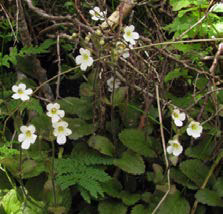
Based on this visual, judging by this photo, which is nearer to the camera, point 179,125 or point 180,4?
point 179,125

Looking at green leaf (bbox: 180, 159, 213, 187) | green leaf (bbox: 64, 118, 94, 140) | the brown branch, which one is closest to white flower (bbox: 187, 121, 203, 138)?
green leaf (bbox: 180, 159, 213, 187)

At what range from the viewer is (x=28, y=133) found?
173 cm

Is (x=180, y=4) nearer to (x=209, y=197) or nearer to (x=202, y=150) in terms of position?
(x=202, y=150)

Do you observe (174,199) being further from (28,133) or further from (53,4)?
(53,4)

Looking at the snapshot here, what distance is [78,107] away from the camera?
88.0 inches

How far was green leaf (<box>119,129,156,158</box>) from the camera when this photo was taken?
203 centimetres

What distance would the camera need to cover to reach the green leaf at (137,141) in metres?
2.03

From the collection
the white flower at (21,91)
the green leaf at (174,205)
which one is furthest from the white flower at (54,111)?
the green leaf at (174,205)

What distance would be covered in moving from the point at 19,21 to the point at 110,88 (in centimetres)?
71

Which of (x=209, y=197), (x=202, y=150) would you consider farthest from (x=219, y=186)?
(x=202, y=150)

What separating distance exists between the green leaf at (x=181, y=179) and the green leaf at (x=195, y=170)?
1.2 inches

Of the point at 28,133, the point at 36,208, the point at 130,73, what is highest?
the point at 130,73

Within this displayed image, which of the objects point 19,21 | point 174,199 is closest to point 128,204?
point 174,199

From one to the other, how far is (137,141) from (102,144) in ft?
0.56
